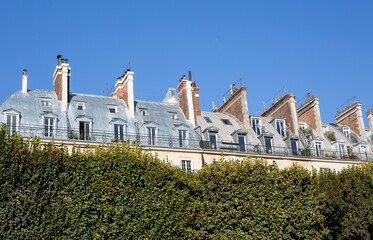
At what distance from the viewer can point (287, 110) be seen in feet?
156

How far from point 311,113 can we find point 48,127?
25.9 metres

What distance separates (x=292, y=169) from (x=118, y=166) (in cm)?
1138

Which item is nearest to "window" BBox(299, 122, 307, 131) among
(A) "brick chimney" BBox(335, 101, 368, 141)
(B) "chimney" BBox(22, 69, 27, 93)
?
(A) "brick chimney" BBox(335, 101, 368, 141)

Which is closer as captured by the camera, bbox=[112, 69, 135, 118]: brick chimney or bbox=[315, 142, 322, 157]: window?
bbox=[112, 69, 135, 118]: brick chimney

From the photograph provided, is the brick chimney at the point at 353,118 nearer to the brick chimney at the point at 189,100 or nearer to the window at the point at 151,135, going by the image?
the brick chimney at the point at 189,100

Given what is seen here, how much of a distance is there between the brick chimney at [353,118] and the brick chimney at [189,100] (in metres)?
18.9

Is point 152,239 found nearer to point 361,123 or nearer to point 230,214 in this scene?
point 230,214

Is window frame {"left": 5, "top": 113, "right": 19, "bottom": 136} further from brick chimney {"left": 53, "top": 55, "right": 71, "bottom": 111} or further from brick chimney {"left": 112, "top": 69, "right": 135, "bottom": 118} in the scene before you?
brick chimney {"left": 112, "top": 69, "right": 135, "bottom": 118}

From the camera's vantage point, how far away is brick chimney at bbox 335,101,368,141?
173 feet

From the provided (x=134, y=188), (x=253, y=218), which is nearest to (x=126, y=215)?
(x=134, y=188)

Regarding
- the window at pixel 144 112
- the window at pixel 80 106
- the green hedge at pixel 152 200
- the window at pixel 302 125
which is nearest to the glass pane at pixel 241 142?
the window at pixel 144 112

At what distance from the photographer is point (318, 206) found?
31.4 meters

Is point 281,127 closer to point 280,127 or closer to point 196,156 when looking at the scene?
point 280,127

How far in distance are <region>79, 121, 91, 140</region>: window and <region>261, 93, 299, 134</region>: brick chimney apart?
749 inches
